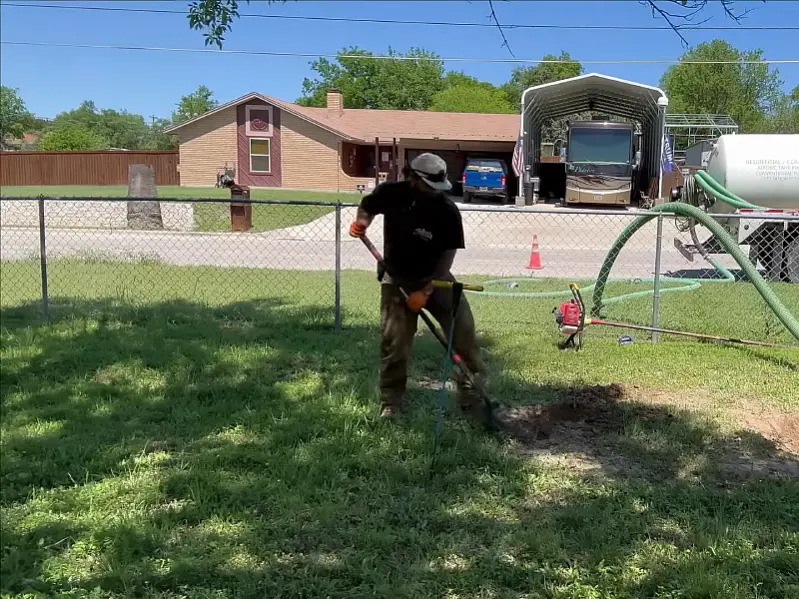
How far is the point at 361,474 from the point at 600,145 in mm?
21555

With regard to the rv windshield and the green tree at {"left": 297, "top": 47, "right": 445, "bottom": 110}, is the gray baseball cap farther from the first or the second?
the green tree at {"left": 297, "top": 47, "right": 445, "bottom": 110}

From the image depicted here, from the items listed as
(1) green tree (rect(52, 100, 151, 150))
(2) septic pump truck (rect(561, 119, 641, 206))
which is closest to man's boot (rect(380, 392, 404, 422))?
(2) septic pump truck (rect(561, 119, 641, 206))

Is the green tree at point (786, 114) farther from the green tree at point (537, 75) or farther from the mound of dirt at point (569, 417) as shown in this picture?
the mound of dirt at point (569, 417)

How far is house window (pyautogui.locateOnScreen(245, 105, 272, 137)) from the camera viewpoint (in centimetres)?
3416

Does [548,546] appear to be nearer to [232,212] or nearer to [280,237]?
[280,237]

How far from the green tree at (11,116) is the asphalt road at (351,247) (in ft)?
221

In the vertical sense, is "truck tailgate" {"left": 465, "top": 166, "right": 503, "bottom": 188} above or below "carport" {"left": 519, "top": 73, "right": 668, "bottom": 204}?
below

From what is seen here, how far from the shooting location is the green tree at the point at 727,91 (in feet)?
113

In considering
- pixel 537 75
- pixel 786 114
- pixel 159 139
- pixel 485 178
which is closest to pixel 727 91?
pixel 786 114

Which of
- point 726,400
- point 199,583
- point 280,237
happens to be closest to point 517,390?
point 726,400

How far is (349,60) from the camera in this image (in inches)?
2635

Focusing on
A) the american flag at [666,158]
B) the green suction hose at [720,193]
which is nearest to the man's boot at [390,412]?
the green suction hose at [720,193]

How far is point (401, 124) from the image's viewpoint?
36.0 metres

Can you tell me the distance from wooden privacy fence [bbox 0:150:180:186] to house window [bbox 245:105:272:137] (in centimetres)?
567
